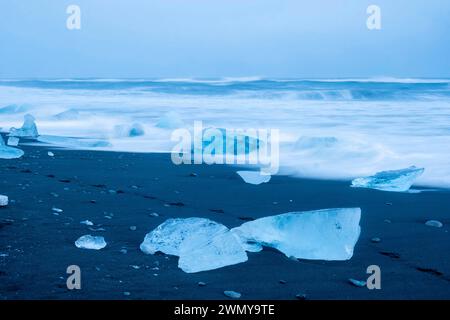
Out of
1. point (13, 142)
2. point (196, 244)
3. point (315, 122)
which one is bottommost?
point (315, 122)

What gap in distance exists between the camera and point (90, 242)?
7.60ft

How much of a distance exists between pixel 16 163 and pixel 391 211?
316 cm

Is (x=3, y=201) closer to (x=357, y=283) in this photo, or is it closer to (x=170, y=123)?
(x=357, y=283)

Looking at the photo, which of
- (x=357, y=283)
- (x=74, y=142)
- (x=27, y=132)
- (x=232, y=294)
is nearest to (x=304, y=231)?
(x=357, y=283)

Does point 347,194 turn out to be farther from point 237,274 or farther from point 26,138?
point 26,138

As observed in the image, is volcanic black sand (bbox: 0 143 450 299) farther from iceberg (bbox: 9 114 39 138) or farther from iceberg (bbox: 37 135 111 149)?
iceberg (bbox: 9 114 39 138)

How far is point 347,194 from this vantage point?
3635 millimetres

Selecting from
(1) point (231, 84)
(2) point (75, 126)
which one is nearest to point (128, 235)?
(2) point (75, 126)

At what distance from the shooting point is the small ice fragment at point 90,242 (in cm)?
229

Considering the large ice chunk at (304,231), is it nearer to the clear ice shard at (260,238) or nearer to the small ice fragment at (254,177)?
the clear ice shard at (260,238)

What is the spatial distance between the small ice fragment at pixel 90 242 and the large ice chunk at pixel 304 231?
2.12 ft

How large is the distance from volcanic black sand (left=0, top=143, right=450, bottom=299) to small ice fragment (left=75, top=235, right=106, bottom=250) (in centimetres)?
4

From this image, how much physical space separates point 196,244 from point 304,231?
0.50 m
